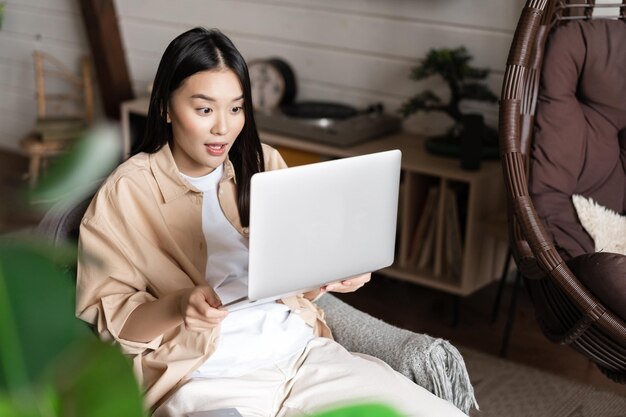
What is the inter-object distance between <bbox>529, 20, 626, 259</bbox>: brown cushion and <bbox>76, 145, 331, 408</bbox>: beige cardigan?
2.78 feet

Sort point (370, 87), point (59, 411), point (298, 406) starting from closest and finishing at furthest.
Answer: point (59, 411), point (298, 406), point (370, 87)

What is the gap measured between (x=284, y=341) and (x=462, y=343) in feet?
4.41

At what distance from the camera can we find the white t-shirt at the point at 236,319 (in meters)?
1.39

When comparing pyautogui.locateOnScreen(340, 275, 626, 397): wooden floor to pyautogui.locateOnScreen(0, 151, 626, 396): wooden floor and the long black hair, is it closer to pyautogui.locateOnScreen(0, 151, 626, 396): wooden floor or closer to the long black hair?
pyautogui.locateOnScreen(0, 151, 626, 396): wooden floor

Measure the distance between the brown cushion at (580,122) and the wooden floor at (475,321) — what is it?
62 centimetres

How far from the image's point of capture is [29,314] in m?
0.32

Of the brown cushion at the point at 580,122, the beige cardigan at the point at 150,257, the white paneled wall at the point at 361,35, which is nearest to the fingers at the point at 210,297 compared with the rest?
the beige cardigan at the point at 150,257

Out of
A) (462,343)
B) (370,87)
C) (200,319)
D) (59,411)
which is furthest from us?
(370,87)

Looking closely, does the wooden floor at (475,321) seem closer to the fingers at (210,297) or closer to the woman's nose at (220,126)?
the woman's nose at (220,126)

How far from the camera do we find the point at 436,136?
2.95 meters

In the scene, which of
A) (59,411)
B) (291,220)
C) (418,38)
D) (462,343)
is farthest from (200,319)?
(418,38)

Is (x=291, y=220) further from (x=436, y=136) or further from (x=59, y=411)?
(x=436, y=136)

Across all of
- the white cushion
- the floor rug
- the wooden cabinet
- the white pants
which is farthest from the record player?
the white pants

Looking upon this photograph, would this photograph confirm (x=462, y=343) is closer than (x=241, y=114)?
No
